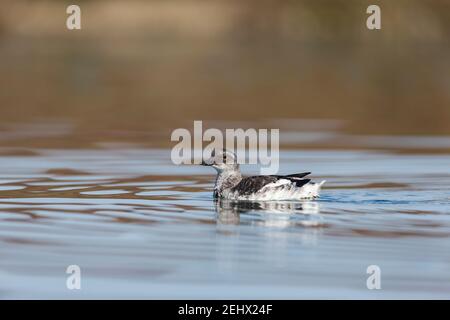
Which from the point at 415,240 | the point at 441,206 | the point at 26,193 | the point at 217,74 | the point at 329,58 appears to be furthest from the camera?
the point at 329,58

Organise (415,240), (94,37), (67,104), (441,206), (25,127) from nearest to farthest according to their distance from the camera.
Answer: (415,240) → (441,206) → (25,127) → (67,104) → (94,37)

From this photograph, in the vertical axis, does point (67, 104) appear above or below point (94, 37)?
below

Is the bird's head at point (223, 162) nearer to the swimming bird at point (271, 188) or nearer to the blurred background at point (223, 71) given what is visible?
the swimming bird at point (271, 188)

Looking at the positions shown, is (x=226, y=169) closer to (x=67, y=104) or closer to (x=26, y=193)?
(x=26, y=193)

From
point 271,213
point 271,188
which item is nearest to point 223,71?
point 271,188

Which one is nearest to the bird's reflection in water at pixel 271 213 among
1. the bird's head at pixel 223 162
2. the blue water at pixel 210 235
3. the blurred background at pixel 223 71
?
the blue water at pixel 210 235

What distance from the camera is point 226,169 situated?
1535 cm

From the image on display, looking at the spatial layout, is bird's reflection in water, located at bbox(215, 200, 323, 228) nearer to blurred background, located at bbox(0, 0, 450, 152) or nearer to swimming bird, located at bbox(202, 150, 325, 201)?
swimming bird, located at bbox(202, 150, 325, 201)

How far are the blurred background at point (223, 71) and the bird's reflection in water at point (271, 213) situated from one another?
6331mm

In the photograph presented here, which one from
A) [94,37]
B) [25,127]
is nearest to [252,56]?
[94,37]

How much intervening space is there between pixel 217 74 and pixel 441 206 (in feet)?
65.7

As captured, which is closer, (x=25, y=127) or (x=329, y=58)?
(x=25, y=127)

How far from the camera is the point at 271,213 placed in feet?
43.7

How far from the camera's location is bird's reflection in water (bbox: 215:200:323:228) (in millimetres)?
12664
